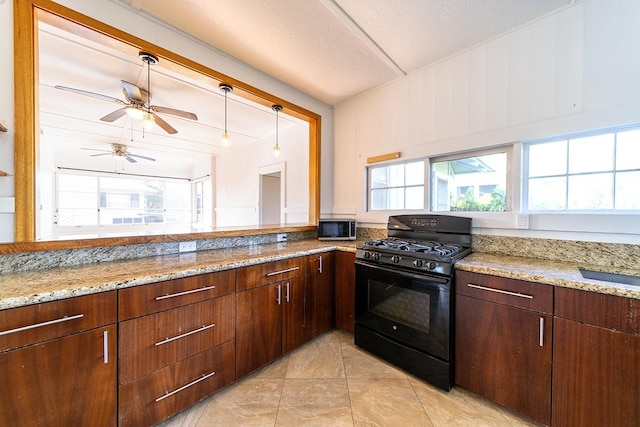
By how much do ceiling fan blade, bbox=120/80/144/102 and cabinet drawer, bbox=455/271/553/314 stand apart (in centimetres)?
338

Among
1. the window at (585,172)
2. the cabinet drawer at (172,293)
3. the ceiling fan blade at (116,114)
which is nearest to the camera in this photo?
the cabinet drawer at (172,293)

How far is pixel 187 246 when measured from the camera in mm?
1939

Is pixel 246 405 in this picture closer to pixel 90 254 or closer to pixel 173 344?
pixel 173 344

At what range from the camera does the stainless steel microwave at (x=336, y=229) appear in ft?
9.05

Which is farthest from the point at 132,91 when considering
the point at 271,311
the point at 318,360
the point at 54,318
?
the point at 318,360

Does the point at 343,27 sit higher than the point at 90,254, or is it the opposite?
the point at 343,27

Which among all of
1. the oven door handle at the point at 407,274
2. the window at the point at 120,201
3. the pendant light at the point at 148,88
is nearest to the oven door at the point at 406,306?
the oven door handle at the point at 407,274

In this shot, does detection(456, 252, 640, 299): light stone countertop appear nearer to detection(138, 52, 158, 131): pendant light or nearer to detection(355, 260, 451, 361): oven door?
detection(355, 260, 451, 361): oven door

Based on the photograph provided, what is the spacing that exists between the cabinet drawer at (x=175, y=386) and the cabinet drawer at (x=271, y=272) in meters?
0.41

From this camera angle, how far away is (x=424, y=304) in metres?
1.74

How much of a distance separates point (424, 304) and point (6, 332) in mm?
2127

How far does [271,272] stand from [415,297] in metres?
1.09

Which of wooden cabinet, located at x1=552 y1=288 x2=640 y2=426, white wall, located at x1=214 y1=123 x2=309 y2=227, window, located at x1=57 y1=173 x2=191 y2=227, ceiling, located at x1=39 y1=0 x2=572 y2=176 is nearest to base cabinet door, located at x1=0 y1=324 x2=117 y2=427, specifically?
ceiling, located at x1=39 y1=0 x2=572 y2=176

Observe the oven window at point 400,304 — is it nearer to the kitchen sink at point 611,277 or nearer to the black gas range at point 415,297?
the black gas range at point 415,297
